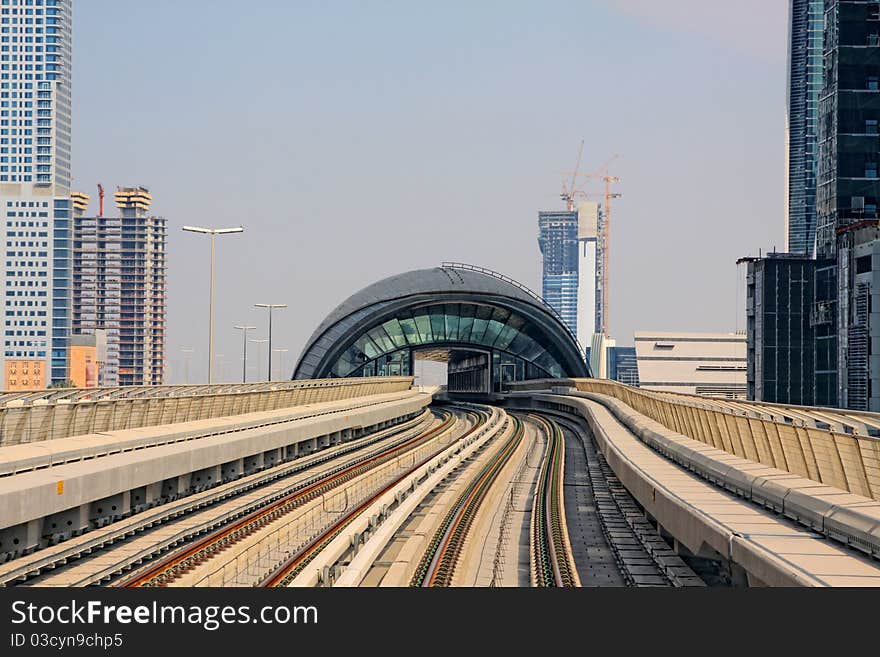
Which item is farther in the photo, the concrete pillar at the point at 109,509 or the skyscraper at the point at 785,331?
the skyscraper at the point at 785,331

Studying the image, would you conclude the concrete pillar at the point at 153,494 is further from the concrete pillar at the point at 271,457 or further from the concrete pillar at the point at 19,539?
the concrete pillar at the point at 271,457

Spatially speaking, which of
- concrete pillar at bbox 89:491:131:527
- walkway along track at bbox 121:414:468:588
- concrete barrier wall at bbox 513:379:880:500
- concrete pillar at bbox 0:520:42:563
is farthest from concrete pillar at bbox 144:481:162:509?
concrete barrier wall at bbox 513:379:880:500

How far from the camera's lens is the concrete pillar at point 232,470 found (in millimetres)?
33125

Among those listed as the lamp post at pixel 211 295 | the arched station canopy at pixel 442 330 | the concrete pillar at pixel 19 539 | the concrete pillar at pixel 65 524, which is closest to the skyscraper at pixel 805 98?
the arched station canopy at pixel 442 330

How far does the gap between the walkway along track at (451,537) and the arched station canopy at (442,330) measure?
3030 inches

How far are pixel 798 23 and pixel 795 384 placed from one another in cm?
9956

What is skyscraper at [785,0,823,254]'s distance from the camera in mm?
170875

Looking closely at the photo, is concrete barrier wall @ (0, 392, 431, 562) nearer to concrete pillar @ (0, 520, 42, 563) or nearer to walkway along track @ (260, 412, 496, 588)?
concrete pillar @ (0, 520, 42, 563)

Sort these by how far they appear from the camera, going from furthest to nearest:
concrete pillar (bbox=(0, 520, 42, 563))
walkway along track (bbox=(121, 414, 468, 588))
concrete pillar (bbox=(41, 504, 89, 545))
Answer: concrete pillar (bbox=(41, 504, 89, 545)) < walkway along track (bbox=(121, 414, 468, 588)) < concrete pillar (bbox=(0, 520, 42, 563))

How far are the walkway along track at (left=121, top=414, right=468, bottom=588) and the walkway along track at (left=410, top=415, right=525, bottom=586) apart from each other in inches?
166

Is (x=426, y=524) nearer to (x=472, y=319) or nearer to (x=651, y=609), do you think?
(x=651, y=609)

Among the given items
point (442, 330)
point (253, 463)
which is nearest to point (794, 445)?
point (253, 463)

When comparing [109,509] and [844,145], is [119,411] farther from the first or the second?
[844,145]

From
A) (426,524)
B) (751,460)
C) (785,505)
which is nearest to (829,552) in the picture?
(785,505)
